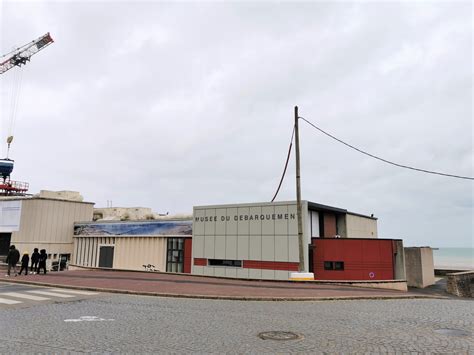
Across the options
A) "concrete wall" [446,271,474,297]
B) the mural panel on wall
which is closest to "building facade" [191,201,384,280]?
the mural panel on wall

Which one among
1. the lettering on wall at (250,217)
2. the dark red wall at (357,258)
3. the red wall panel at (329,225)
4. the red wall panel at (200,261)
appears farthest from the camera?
the red wall panel at (329,225)

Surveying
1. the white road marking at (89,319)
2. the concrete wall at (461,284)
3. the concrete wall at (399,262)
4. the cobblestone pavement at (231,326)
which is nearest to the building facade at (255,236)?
the concrete wall at (399,262)

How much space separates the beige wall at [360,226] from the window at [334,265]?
6.16m

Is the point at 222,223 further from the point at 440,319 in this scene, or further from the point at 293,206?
the point at 440,319

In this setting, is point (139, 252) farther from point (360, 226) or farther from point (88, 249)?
point (360, 226)

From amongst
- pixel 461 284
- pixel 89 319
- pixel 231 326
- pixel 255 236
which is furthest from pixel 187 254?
pixel 461 284

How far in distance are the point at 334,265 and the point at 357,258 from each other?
55.3 inches

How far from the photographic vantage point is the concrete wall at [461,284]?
23.6 metres

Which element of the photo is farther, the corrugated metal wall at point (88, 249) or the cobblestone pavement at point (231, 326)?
the corrugated metal wall at point (88, 249)

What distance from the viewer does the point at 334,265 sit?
2200cm

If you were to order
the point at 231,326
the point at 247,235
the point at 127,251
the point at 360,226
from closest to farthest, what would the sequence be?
1. the point at 231,326
2. the point at 247,235
3. the point at 127,251
4. the point at 360,226

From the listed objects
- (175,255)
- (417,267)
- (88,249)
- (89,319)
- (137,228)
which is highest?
(137,228)

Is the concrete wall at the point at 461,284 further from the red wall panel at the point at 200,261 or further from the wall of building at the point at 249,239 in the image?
the red wall panel at the point at 200,261

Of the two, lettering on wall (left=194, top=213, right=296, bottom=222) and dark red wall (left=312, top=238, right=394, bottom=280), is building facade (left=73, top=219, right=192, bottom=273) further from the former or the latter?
dark red wall (left=312, top=238, right=394, bottom=280)
